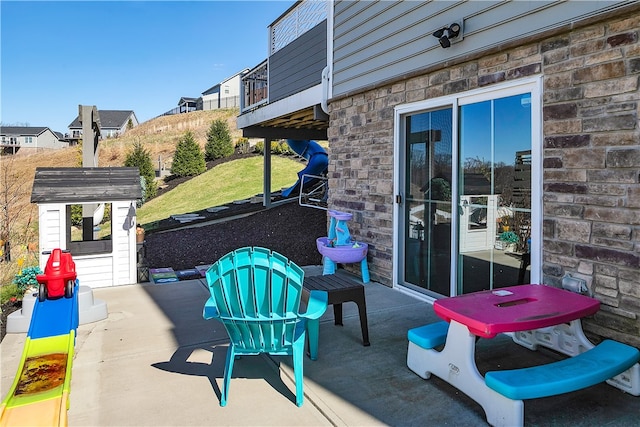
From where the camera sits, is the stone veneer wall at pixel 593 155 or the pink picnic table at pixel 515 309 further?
the stone veneer wall at pixel 593 155

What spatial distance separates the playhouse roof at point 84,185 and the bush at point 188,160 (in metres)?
13.4

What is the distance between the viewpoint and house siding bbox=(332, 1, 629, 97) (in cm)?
323

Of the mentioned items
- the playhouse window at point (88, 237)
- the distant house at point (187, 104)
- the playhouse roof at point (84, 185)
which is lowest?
the playhouse window at point (88, 237)

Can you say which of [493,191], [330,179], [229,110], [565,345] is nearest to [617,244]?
[565,345]

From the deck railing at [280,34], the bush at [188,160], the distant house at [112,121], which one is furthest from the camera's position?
the distant house at [112,121]

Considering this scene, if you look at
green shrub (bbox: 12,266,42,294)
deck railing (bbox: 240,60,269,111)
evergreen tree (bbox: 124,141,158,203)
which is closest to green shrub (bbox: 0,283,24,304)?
green shrub (bbox: 12,266,42,294)

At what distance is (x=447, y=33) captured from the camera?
398cm

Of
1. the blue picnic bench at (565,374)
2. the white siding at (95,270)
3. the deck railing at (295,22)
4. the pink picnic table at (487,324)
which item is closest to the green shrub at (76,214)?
the deck railing at (295,22)

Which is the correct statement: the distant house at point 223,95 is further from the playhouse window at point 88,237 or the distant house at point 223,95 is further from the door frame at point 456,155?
the door frame at point 456,155

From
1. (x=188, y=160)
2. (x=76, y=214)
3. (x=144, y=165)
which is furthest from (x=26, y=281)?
(x=188, y=160)

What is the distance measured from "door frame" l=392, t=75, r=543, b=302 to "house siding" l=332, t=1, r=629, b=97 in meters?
0.37

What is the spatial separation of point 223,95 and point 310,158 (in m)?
37.1

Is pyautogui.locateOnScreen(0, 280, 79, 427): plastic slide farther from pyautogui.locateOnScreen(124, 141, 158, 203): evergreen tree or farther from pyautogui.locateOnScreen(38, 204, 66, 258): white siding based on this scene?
pyautogui.locateOnScreen(124, 141, 158, 203): evergreen tree

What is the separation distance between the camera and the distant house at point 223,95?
42.3 metres
